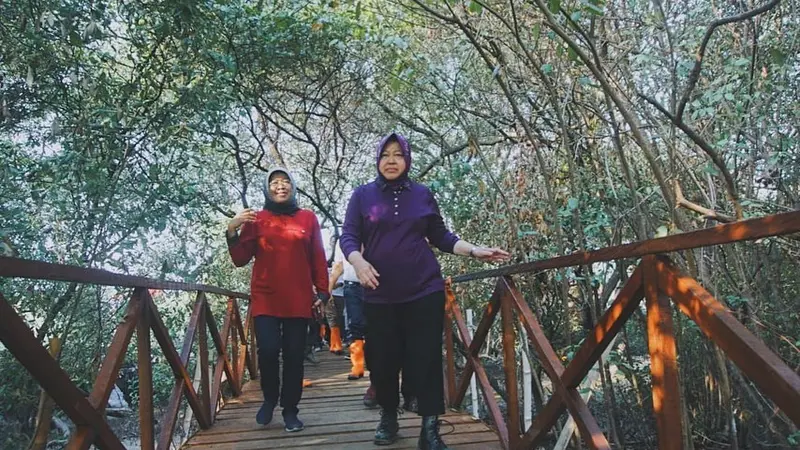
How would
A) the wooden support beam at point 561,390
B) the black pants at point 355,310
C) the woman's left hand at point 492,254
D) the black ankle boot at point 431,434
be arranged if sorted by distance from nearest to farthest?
the wooden support beam at point 561,390
the woman's left hand at point 492,254
the black ankle boot at point 431,434
the black pants at point 355,310

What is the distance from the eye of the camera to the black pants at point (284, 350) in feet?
11.6

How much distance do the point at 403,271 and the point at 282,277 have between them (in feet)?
3.40

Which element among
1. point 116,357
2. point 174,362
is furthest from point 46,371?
point 174,362

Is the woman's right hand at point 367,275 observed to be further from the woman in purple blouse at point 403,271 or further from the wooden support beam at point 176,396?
the wooden support beam at point 176,396

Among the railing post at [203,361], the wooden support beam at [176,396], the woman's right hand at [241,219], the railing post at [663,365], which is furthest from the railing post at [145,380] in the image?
the railing post at [663,365]

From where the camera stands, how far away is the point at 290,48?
789 centimetres

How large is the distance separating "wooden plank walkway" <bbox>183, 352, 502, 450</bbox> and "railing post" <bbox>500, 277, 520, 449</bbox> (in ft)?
0.60

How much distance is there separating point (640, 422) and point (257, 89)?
6345mm

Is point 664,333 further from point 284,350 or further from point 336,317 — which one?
point 336,317

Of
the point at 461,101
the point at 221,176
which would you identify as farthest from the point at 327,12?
the point at 221,176

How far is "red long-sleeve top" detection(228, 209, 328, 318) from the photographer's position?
3535mm

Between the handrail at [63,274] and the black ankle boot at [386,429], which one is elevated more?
the handrail at [63,274]

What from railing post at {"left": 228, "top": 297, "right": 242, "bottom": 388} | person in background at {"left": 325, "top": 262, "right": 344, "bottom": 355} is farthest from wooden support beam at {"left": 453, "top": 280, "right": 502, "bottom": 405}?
person in background at {"left": 325, "top": 262, "right": 344, "bottom": 355}

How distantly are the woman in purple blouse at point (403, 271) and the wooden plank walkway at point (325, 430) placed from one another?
462 mm
